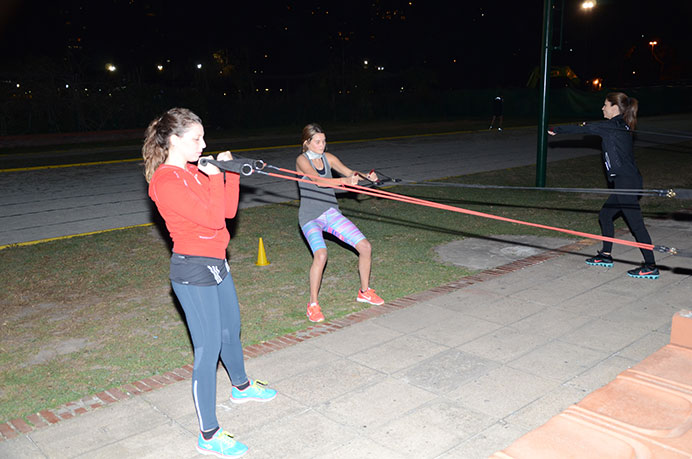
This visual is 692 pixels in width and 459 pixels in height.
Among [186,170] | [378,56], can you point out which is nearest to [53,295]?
[186,170]

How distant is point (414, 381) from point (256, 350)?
1.53 metres

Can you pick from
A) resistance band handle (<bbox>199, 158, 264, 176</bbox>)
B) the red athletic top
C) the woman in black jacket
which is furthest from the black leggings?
the red athletic top

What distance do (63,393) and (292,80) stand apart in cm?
4420

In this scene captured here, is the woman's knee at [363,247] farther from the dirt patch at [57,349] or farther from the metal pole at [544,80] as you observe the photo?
the metal pole at [544,80]

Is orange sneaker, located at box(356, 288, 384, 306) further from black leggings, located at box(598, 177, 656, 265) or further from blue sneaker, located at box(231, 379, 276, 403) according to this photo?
black leggings, located at box(598, 177, 656, 265)

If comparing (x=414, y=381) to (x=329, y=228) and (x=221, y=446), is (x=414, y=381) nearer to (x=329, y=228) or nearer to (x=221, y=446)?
(x=221, y=446)

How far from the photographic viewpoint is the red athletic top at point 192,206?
3.36 meters

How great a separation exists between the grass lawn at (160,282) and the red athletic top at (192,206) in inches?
73.9

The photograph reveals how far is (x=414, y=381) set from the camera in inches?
181

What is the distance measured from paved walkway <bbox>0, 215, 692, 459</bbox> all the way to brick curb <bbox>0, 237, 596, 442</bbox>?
20 mm

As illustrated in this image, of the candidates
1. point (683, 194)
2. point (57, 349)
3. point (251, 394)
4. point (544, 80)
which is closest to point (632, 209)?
point (683, 194)

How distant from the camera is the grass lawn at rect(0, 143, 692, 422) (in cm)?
506

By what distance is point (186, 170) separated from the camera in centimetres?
352

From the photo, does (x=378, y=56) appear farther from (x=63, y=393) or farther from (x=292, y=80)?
(x=63, y=393)
